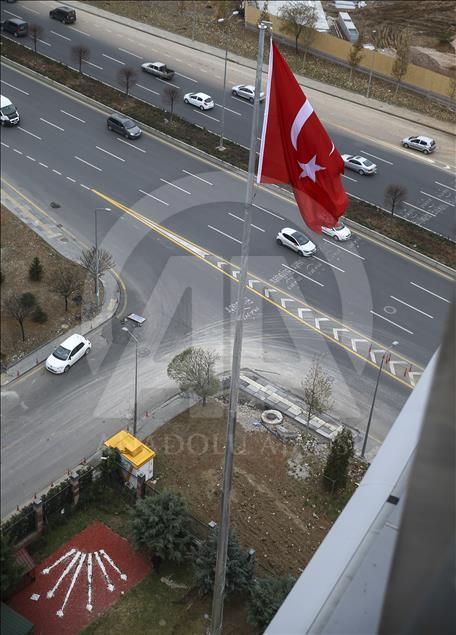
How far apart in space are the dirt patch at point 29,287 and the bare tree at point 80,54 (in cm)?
2437

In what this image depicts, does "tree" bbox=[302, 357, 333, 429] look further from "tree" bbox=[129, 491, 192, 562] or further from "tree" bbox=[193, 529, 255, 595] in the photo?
"tree" bbox=[193, 529, 255, 595]

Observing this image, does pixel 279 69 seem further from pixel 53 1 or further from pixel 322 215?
pixel 53 1

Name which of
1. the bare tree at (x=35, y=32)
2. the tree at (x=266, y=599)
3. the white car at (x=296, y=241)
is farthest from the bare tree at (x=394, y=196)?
the bare tree at (x=35, y=32)

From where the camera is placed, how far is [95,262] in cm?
5038

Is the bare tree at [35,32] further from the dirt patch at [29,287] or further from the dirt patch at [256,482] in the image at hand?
the dirt patch at [256,482]

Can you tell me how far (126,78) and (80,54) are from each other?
6267 mm

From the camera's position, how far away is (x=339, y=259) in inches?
2188

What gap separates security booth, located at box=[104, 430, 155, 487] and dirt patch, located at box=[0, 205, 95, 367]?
34.1 ft

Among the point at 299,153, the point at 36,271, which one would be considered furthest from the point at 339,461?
the point at 36,271

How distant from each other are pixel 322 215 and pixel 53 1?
7939 centimetres

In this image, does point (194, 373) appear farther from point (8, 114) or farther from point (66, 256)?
point (8, 114)

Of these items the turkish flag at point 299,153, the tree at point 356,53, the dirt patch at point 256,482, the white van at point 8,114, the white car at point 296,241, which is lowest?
the dirt patch at point 256,482

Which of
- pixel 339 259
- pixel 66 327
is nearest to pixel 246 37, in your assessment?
pixel 339 259

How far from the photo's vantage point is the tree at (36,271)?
52156 mm
